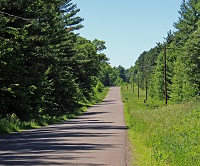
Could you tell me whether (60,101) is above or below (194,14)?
below

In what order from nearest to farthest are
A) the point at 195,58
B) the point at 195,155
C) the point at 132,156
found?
the point at 195,155, the point at 132,156, the point at 195,58

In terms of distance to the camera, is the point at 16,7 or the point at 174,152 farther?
the point at 16,7

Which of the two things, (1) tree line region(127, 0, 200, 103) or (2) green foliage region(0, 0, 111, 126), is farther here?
(1) tree line region(127, 0, 200, 103)

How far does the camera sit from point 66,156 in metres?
12.6

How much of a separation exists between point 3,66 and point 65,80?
19.7 m

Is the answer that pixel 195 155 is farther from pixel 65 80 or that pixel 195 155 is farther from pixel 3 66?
pixel 65 80

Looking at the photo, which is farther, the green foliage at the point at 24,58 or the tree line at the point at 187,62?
the tree line at the point at 187,62

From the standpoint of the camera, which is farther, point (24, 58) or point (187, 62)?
point (187, 62)

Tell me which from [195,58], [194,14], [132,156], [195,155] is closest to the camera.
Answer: [195,155]

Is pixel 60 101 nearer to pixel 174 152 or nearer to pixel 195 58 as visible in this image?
pixel 195 58

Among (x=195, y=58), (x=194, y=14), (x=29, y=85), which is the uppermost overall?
(x=194, y=14)

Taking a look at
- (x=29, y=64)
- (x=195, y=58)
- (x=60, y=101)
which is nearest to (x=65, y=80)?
(x=60, y=101)

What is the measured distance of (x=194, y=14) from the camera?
69.9m

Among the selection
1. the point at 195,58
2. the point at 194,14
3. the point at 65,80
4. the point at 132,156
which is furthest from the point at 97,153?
the point at 194,14
